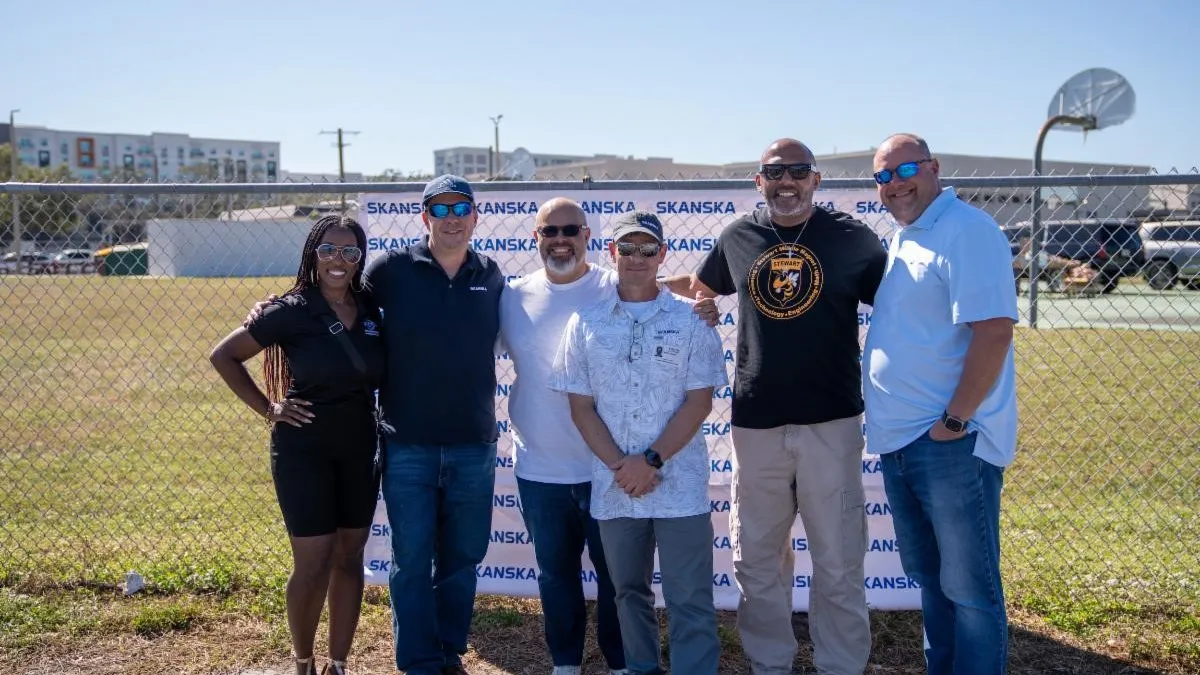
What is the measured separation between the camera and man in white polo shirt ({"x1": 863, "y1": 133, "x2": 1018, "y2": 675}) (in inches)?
124

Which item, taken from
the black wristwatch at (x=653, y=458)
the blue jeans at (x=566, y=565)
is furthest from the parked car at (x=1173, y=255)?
the blue jeans at (x=566, y=565)

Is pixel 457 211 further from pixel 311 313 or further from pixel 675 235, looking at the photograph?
pixel 675 235

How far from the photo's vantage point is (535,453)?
3.84 m

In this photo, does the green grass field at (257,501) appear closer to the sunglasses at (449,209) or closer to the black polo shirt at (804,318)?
the black polo shirt at (804,318)

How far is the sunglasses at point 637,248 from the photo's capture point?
3.47 meters

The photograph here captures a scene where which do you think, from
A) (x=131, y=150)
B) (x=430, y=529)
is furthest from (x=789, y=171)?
(x=131, y=150)

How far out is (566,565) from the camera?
3.89 metres

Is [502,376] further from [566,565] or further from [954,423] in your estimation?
[954,423]

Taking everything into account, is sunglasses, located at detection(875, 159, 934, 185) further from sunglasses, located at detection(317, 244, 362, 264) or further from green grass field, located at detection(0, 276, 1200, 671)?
green grass field, located at detection(0, 276, 1200, 671)

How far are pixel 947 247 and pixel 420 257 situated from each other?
6.66 ft

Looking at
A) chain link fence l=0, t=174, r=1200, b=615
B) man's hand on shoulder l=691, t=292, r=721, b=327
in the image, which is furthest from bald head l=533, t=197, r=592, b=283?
chain link fence l=0, t=174, r=1200, b=615

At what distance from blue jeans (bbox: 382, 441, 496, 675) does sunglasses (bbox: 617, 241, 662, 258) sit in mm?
1034

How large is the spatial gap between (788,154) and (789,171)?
71 mm

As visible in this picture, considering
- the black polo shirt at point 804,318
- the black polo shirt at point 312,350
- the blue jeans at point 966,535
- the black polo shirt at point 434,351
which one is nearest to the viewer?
the blue jeans at point 966,535
